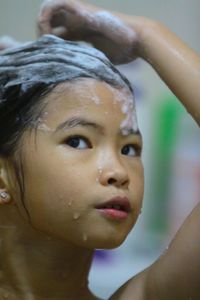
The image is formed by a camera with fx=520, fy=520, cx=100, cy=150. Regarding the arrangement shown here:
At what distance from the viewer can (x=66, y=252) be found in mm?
810

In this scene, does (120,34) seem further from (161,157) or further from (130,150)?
(161,157)

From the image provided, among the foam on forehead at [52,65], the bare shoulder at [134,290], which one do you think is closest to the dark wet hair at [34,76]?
the foam on forehead at [52,65]

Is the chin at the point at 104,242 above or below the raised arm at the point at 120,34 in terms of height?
below

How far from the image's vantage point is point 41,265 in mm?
816

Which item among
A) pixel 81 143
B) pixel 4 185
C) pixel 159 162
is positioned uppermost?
pixel 81 143

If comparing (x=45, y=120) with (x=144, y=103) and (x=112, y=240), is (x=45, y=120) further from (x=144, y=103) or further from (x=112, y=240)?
(x=144, y=103)

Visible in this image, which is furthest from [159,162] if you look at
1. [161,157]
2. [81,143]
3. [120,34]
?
[81,143]

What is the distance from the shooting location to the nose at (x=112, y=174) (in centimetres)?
70

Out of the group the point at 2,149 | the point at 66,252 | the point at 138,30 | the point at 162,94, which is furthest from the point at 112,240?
the point at 162,94

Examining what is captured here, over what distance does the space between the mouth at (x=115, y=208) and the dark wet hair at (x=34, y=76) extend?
0.17 meters

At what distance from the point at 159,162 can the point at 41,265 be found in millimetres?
592

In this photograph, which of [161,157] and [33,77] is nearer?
[33,77]

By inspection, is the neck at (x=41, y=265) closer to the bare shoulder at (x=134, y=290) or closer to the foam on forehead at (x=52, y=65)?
the bare shoulder at (x=134, y=290)

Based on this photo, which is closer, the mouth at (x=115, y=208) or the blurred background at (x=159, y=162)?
the mouth at (x=115, y=208)
